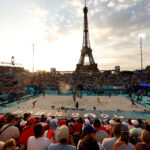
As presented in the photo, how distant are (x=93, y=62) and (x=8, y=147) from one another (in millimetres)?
56969

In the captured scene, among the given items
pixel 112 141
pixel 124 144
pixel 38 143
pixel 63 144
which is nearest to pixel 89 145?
pixel 63 144

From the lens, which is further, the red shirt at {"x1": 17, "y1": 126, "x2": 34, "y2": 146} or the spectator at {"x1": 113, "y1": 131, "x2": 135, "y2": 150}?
the red shirt at {"x1": 17, "y1": 126, "x2": 34, "y2": 146}

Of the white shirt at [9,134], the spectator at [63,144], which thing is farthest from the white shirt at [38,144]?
the white shirt at [9,134]

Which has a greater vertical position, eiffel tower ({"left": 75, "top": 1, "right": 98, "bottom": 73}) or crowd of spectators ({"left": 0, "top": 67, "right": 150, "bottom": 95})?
eiffel tower ({"left": 75, "top": 1, "right": 98, "bottom": 73})

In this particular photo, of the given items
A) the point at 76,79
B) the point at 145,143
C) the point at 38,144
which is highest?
the point at 76,79

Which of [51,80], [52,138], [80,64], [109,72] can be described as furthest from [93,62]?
[52,138]

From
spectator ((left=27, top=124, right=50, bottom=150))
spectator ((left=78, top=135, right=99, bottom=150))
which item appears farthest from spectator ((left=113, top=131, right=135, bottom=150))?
spectator ((left=27, top=124, right=50, bottom=150))

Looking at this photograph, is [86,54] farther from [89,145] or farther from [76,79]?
[89,145]

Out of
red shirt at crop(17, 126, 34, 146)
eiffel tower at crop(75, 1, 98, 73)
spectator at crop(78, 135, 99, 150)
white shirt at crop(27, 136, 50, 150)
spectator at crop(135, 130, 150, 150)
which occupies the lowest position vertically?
red shirt at crop(17, 126, 34, 146)

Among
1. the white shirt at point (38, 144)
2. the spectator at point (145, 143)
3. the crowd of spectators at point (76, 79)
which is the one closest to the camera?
the spectator at point (145, 143)

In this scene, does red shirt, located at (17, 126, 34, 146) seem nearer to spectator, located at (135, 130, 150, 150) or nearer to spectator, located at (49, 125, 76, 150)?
spectator, located at (49, 125, 76, 150)

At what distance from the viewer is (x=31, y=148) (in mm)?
2859

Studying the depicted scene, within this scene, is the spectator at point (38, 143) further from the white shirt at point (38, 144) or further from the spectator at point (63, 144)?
the spectator at point (63, 144)

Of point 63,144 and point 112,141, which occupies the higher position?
point 63,144
